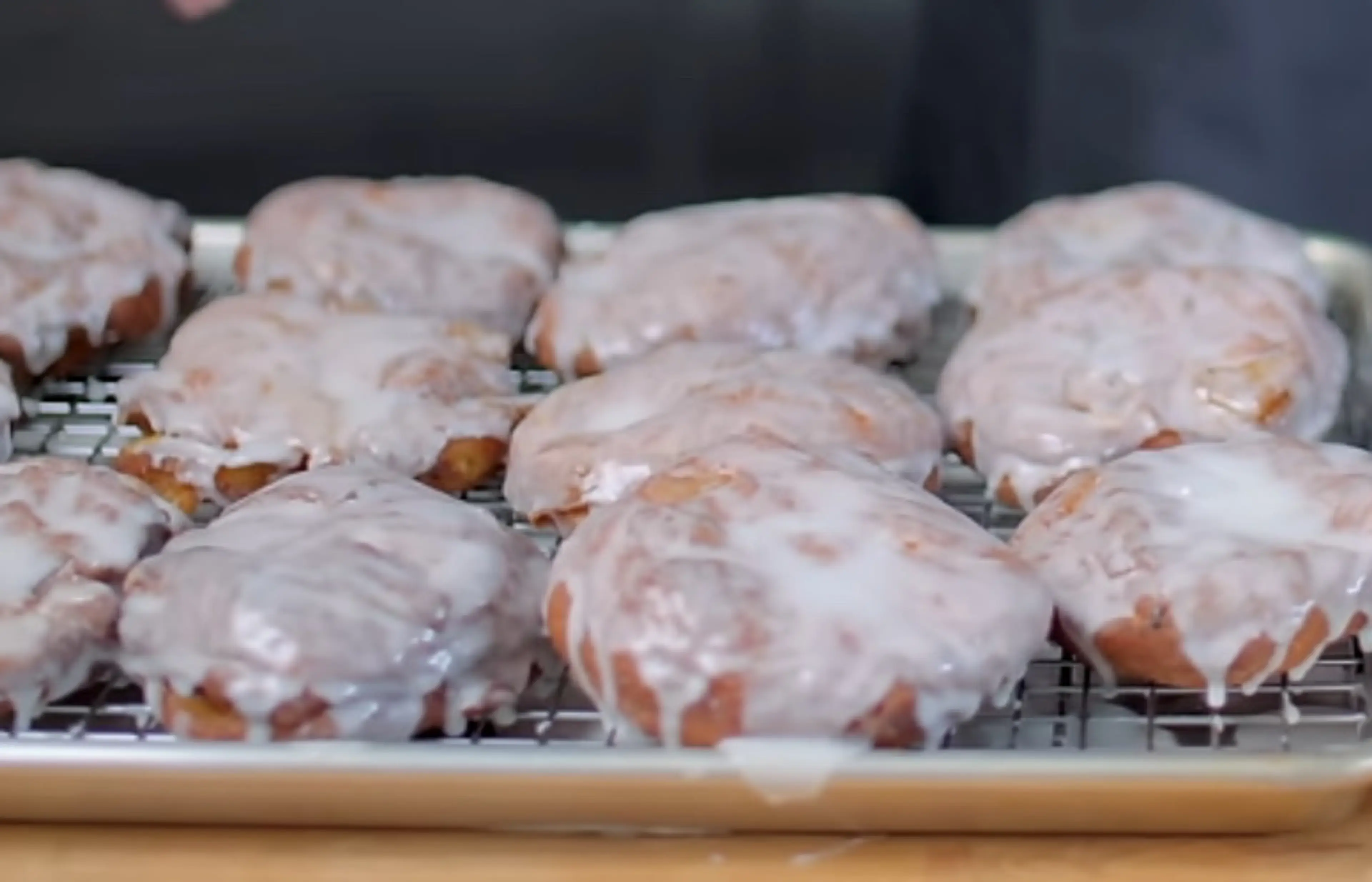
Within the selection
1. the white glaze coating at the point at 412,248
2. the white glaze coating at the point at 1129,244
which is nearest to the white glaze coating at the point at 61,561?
the white glaze coating at the point at 412,248

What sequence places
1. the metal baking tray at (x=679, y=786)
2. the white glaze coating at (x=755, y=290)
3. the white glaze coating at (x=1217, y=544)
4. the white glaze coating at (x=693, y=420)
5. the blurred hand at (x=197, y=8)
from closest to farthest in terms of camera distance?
1. the metal baking tray at (x=679, y=786)
2. the white glaze coating at (x=1217, y=544)
3. the white glaze coating at (x=693, y=420)
4. the white glaze coating at (x=755, y=290)
5. the blurred hand at (x=197, y=8)

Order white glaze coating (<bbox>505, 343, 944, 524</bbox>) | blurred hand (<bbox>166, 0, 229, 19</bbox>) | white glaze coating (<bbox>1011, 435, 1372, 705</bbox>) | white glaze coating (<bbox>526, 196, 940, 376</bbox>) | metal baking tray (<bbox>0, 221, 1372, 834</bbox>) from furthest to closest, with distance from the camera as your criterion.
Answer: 1. blurred hand (<bbox>166, 0, 229, 19</bbox>)
2. white glaze coating (<bbox>526, 196, 940, 376</bbox>)
3. white glaze coating (<bbox>505, 343, 944, 524</bbox>)
4. white glaze coating (<bbox>1011, 435, 1372, 705</bbox>)
5. metal baking tray (<bbox>0, 221, 1372, 834</bbox>)

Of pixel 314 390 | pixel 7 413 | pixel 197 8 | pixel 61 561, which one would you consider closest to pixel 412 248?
pixel 314 390

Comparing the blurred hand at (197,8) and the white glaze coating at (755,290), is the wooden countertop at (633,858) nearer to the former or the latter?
the white glaze coating at (755,290)

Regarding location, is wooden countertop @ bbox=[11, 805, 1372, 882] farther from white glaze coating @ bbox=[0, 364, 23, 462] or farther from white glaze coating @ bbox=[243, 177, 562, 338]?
white glaze coating @ bbox=[243, 177, 562, 338]

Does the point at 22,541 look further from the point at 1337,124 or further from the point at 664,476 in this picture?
the point at 1337,124

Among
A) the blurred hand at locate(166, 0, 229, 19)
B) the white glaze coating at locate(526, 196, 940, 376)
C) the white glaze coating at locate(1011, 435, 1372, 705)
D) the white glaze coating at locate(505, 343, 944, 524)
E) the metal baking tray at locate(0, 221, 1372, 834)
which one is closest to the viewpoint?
the metal baking tray at locate(0, 221, 1372, 834)

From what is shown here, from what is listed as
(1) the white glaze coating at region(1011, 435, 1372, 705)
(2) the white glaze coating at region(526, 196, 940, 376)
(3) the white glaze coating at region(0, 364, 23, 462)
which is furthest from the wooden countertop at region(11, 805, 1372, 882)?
(2) the white glaze coating at region(526, 196, 940, 376)
